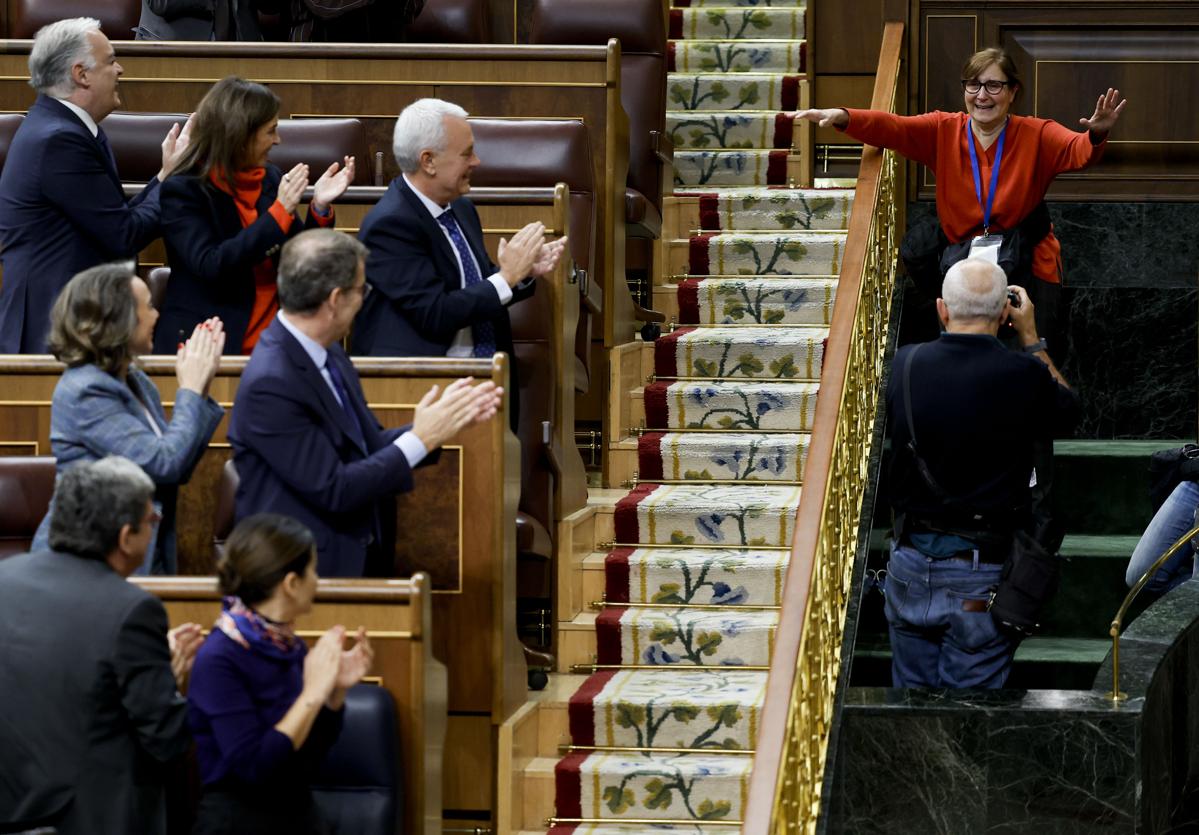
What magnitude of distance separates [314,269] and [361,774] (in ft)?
2.50

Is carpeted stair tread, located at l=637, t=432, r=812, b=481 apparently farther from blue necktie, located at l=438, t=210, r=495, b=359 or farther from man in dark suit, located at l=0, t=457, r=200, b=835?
man in dark suit, located at l=0, t=457, r=200, b=835

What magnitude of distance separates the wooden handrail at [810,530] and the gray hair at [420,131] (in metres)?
0.89

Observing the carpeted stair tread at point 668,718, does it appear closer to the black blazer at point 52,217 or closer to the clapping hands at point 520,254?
the clapping hands at point 520,254

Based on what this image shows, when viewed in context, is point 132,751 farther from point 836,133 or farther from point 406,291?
point 836,133

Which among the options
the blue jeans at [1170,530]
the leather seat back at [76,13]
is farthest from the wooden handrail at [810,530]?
the leather seat back at [76,13]

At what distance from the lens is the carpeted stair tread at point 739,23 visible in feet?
20.6

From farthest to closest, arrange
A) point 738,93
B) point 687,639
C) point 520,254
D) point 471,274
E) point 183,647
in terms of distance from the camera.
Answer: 1. point 738,93
2. point 687,639
3. point 471,274
4. point 520,254
5. point 183,647

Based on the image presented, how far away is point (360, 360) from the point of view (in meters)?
3.34

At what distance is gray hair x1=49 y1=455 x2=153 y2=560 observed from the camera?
2.44m

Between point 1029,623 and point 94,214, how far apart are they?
Result: 1956mm

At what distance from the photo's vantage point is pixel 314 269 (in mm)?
2842

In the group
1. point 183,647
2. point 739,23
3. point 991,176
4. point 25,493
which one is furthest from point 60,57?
point 739,23

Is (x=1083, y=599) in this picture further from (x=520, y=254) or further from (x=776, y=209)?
(x=520, y=254)

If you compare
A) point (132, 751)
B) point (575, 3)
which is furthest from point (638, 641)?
point (575, 3)
